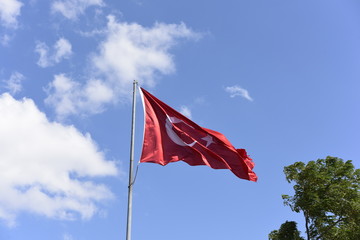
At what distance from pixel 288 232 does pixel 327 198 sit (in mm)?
4155

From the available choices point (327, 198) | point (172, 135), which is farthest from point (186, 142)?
point (327, 198)

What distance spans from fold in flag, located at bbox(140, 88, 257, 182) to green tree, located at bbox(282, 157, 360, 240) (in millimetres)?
20360

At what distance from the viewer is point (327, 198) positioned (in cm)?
3167

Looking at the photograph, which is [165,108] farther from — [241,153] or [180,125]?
[241,153]

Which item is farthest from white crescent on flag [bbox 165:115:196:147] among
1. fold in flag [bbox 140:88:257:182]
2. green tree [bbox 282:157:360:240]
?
green tree [bbox 282:157:360:240]

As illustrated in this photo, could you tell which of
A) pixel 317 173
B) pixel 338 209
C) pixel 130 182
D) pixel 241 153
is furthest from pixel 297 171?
pixel 130 182

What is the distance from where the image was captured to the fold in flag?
1265cm

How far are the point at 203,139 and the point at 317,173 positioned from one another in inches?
864

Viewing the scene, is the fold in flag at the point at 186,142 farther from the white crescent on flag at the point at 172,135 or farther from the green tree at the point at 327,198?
the green tree at the point at 327,198

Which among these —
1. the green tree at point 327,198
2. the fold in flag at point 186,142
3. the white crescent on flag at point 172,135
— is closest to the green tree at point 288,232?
the green tree at point 327,198

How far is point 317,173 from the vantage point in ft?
108

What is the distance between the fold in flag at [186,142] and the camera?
41.5ft

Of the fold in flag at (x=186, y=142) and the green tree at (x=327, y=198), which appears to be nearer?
the fold in flag at (x=186, y=142)

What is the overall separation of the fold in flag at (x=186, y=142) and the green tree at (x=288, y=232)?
21.9 m
